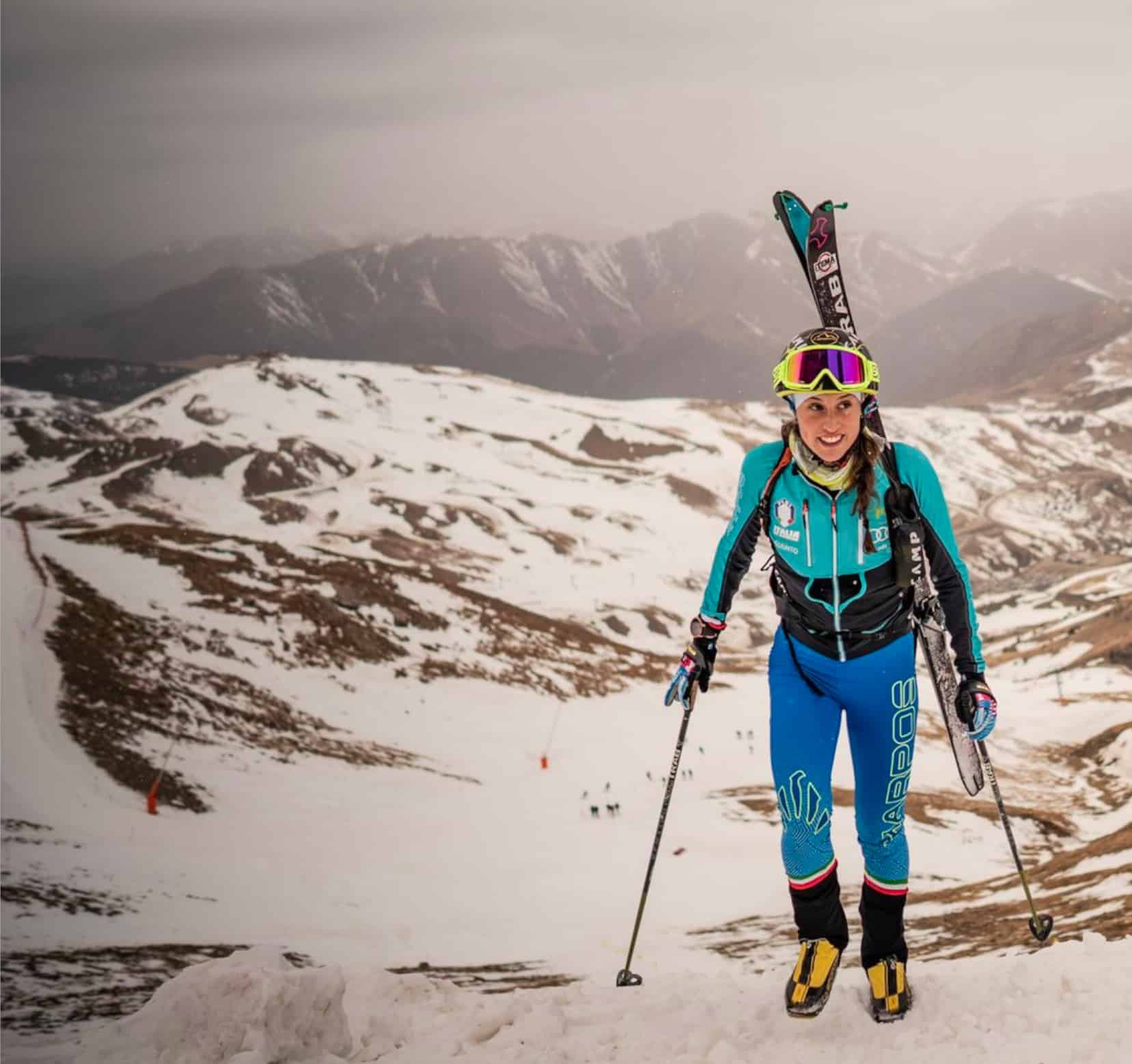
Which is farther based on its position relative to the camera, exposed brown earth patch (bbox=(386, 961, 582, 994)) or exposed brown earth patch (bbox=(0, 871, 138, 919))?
exposed brown earth patch (bbox=(0, 871, 138, 919))

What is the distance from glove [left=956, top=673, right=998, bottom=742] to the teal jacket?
0.13 meters

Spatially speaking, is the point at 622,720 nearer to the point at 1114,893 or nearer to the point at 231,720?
the point at 231,720

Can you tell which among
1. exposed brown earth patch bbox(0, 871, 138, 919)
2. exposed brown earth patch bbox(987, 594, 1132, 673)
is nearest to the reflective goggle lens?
exposed brown earth patch bbox(0, 871, 138, 919)

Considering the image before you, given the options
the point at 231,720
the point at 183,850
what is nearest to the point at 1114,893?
the point at 183,850

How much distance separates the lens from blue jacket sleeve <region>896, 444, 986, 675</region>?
24.7 feet

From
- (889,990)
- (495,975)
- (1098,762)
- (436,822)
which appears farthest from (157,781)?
(1098,762)

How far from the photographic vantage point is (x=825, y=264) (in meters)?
9.68

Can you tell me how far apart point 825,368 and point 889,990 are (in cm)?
536

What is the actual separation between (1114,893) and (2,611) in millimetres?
50379

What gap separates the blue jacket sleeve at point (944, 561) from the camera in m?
7.53

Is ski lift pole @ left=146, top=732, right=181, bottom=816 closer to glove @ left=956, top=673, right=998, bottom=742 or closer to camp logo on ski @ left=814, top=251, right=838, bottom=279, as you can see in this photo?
A: camp logo on ski @ left=814, top=251, right=838, bottom=279

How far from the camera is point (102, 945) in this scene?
18766 millimetres

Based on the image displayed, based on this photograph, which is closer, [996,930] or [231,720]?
[996,930]

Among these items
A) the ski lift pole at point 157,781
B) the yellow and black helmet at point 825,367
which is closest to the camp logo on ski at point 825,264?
the yellow and black helmet at point 825,367
